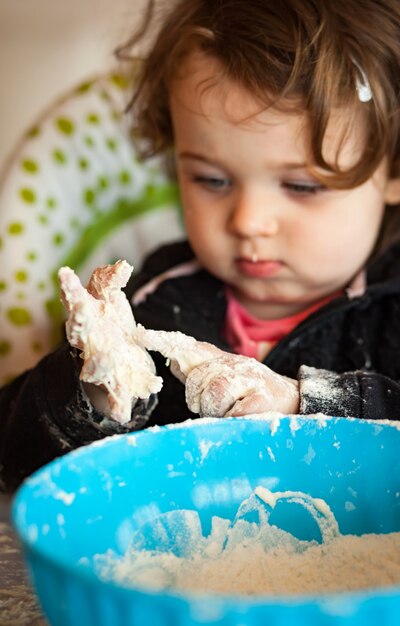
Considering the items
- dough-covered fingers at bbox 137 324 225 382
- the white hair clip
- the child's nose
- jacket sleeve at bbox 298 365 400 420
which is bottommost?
jacket sleeve at bbox 298 365 400 420

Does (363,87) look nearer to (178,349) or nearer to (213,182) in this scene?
(213,182)

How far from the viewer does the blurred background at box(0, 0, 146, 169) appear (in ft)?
6.07

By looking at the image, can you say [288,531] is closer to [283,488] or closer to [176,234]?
[283,488]

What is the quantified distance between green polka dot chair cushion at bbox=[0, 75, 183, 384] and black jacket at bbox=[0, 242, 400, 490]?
0.39 feet

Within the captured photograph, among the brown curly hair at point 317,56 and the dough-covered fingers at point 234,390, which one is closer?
the dough-covered fingers at point 234,390

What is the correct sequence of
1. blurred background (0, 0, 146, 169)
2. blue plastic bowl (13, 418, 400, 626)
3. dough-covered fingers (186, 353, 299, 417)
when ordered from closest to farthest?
1. blue plastic bowl (13, 418, 400, 626)
2. dough-covered fingers (186, 353, 299, 417)
3. blurred background (0, 0, 146, 169)

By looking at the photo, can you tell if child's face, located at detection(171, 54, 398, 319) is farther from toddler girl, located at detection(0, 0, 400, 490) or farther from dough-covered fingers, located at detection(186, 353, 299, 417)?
dough-covered fingers, located at detection(186, 353, 299, 417)

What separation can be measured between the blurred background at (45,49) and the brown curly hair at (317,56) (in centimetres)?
90

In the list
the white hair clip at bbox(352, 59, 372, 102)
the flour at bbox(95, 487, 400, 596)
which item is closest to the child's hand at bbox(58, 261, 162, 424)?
the flour at bbox(95, 487, 400, 596)

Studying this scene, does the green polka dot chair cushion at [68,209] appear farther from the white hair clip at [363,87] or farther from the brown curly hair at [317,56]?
the white hair clip at [363,87]

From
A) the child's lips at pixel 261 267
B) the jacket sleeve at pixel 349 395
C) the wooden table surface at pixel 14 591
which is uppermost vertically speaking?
the child's lips at pixel 261 267

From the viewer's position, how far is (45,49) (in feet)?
6.42

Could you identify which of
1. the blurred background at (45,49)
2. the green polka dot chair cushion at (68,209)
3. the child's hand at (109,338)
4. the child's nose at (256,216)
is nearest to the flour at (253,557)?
the child's hand at (109,338)

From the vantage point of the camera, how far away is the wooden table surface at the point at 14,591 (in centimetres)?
62
